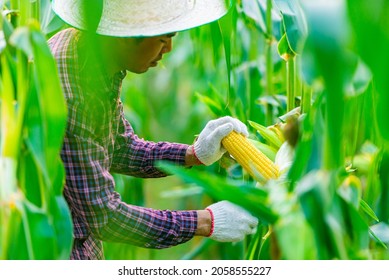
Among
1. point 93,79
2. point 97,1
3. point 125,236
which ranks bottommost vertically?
point 125,236

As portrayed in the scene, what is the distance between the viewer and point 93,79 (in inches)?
45.0

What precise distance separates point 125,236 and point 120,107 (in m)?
0.27

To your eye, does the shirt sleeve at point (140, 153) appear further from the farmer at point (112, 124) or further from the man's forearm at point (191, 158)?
the farmer at point (112, 124)

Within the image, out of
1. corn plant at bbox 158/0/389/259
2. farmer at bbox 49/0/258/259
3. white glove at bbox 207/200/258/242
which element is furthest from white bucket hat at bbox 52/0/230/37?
white glove at bbox 207/200/258/242

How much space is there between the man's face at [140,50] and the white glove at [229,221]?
0.87 feet

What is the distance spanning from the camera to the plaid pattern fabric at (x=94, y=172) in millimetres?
1277

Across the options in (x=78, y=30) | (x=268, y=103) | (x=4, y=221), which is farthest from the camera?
(x=268, y=103)

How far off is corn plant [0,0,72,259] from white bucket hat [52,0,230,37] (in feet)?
0.59

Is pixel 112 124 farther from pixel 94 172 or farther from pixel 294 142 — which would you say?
pixel 294 142

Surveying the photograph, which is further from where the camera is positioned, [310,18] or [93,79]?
[93,79]

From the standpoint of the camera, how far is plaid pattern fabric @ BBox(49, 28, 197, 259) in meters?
1.28

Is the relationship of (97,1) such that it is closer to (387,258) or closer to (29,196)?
(29,196)

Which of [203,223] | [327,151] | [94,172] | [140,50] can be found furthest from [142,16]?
[327,151]
